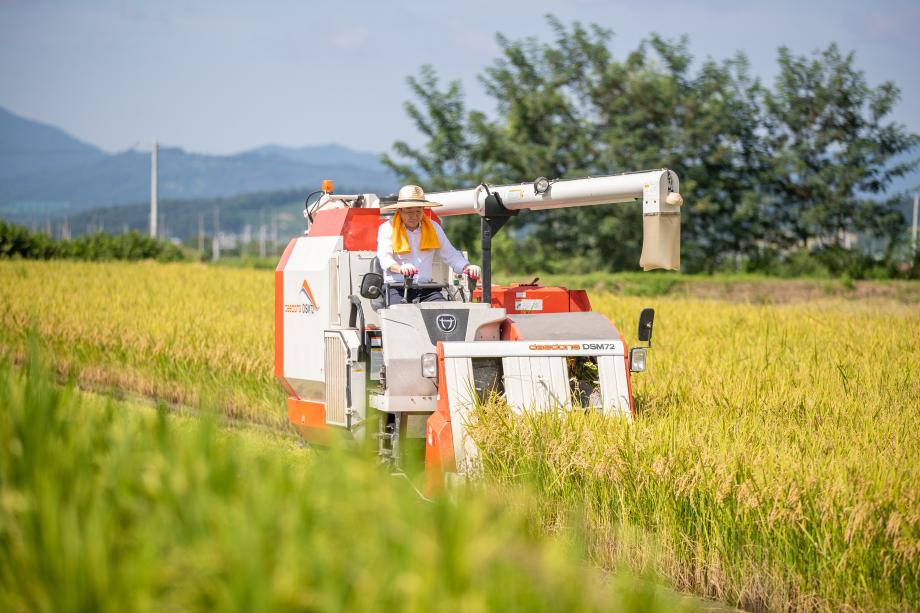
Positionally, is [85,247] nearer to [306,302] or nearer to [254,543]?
[306,302]

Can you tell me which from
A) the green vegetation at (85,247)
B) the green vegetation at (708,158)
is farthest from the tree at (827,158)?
the green vegetation at (85,247)

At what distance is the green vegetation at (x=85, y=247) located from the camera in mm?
41688

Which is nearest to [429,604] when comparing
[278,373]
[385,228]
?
[385,228]

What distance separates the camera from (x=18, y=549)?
136 inches

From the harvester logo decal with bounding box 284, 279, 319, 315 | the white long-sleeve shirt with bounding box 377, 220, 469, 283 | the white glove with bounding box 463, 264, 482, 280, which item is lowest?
the harvester logo decal with bounding box 284, 279, 319, 315

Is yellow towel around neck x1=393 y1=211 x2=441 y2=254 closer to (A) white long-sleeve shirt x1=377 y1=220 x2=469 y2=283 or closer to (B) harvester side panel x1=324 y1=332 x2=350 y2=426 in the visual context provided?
(A) white long-sleeve shirt x1=377 y1=220 x2=469 y2=283

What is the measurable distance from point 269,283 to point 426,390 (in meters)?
20.8

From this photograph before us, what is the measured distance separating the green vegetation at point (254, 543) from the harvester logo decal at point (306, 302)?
6.23m

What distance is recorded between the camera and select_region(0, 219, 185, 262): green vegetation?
4169 cm

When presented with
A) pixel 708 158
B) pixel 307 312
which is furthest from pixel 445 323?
pixel 708 158

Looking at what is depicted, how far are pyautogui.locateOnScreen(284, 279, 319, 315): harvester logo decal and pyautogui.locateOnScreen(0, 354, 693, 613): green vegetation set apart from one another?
6.23 meters

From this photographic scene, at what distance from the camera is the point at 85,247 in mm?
44312

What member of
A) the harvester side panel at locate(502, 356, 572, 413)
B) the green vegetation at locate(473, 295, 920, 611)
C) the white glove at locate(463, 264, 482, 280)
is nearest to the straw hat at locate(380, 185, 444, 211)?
the white glove at locate(463, 264, 482, 280)

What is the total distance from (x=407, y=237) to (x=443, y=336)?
1350 millimetres
